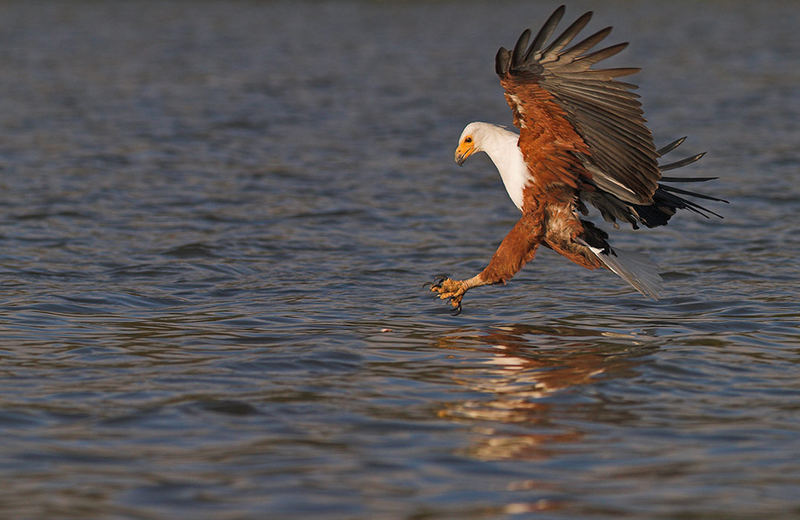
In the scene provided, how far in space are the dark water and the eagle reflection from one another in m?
0.02

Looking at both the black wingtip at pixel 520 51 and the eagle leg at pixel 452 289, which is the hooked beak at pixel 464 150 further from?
the black wingtip at pixel 520 51

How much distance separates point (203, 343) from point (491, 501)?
300 centimetres

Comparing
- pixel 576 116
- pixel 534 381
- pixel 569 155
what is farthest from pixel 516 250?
pixel 534 381

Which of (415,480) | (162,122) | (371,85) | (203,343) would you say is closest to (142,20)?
(371,85)

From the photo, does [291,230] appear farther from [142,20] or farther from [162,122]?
[142,20]

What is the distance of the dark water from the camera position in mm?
4961

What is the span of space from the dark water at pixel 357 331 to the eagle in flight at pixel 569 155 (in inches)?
20.3

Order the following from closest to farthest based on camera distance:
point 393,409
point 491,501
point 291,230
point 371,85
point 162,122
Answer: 1. point 491,501
2. point 393,409
3. point 291,230
4. point 162,122
5. point 371,85

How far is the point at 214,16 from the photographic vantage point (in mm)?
37406

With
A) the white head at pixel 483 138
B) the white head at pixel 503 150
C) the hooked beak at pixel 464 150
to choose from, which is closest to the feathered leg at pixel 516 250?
the white head at pixel 503 150

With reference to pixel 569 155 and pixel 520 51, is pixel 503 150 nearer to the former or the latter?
pixel 569 155

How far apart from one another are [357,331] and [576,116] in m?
1.91

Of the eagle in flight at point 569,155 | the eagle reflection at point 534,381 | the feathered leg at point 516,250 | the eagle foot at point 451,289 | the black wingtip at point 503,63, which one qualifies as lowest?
the eagle reflection at point 534,381

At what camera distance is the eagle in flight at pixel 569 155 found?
7035 mm
